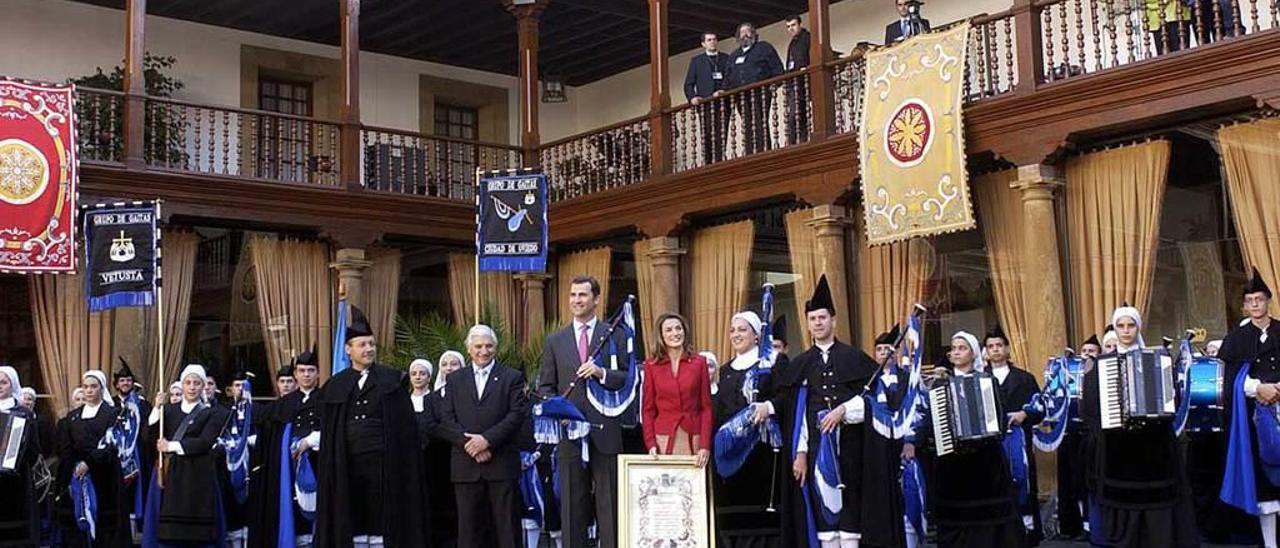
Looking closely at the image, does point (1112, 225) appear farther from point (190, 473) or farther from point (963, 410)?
point (190, 473)

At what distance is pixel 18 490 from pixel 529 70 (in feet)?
29.2

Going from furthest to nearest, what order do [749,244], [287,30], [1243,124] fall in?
[287,30]
[749,244]
[1243,124]

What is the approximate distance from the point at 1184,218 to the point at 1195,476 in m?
2.98

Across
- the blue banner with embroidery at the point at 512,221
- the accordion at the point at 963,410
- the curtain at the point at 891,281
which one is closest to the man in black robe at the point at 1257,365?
the accordion at the point at 963,410

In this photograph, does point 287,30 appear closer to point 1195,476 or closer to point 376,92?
point 376,92

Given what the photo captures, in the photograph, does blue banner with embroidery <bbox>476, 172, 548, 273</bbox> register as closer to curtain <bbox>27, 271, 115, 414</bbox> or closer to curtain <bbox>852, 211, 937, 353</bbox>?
curtain <bbox>852, 211, 937, 353</bbox>

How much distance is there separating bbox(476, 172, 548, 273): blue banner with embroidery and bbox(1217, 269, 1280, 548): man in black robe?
6376 millimetres

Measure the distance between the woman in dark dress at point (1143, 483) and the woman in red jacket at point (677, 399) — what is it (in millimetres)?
2351

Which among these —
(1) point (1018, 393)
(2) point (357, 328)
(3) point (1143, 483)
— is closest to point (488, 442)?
(2) point (357, 328)

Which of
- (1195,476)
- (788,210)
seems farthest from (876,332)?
(1195,476)

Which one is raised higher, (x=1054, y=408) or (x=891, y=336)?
(x=891, y=336)

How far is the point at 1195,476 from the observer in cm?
1048

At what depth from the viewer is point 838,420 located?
780 cm

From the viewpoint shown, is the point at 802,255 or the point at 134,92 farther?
the point at 134,92
